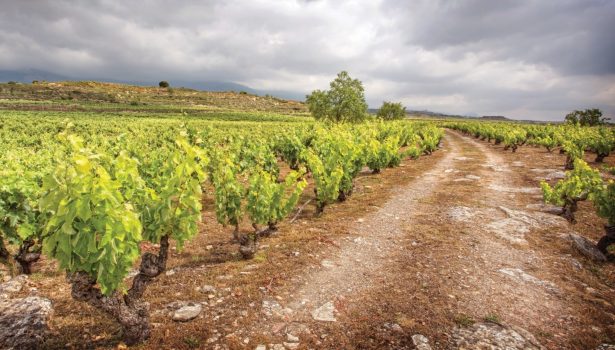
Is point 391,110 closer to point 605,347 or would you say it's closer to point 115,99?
point 115,99

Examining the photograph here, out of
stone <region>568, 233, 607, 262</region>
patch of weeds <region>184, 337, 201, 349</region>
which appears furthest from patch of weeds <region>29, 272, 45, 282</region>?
stone <region>568, 233, 607, 262</region>

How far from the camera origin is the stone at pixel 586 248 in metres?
10.1

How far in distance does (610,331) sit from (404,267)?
4.37 metres

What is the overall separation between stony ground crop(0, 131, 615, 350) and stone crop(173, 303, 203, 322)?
3 centimetres

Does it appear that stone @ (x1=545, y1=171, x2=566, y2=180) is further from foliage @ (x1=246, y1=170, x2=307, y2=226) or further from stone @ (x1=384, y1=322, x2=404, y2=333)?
stone @ (x1=384, y1=322, x2=404, y2=333)

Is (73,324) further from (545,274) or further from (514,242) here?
(514,242)

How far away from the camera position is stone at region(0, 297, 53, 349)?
5602mm

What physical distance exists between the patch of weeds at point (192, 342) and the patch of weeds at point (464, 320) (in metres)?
5.21

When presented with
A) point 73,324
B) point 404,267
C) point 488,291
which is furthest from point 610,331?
point 73,324

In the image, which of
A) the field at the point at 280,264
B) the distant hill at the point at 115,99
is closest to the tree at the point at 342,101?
the distant hill at the point at 115,99

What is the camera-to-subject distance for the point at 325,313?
707cm

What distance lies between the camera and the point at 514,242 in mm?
11016

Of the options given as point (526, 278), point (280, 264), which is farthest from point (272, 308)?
point (526, 278)

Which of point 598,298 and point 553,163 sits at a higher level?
point 553,163
